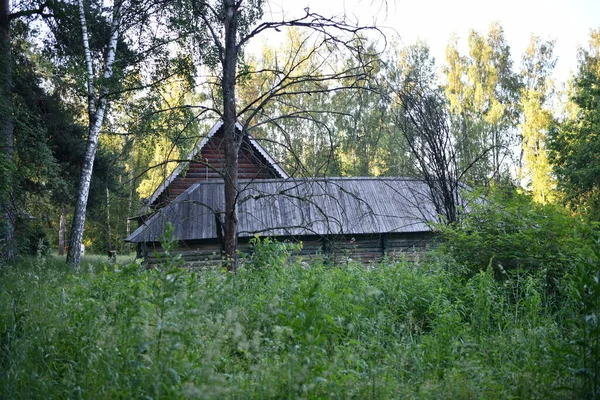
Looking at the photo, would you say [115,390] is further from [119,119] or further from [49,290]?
[119,119]

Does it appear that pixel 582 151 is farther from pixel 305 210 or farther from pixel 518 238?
pixel 518 238

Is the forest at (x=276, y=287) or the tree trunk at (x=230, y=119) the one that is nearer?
the forest at (x=276, y=287)

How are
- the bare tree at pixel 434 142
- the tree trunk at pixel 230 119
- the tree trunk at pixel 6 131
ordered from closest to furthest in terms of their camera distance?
the tree trunk at pixel 230 119 → the bare tree at pixel 434 142 → the tree trunk at pixel 6 131

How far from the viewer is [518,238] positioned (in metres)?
6.78

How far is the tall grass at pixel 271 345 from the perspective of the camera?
10.5 ft

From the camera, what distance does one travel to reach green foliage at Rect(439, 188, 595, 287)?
6.39 m

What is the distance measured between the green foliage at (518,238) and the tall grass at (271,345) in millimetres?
534

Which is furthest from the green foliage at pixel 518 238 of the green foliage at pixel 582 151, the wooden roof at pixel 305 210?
the green foliage at pixel 582 151

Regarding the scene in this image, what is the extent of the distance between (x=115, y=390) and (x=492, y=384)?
2527mm

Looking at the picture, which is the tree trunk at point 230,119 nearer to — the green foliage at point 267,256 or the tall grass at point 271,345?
the green foliage at point 267,256

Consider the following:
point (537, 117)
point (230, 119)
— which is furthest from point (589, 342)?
point (537, 117)

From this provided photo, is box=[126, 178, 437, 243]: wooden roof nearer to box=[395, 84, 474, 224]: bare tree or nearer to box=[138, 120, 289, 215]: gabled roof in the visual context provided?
box=[138, 120, 289, 215]: gabled roof

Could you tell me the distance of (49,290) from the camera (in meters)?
5.93

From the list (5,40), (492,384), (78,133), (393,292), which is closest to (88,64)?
(5,40)
